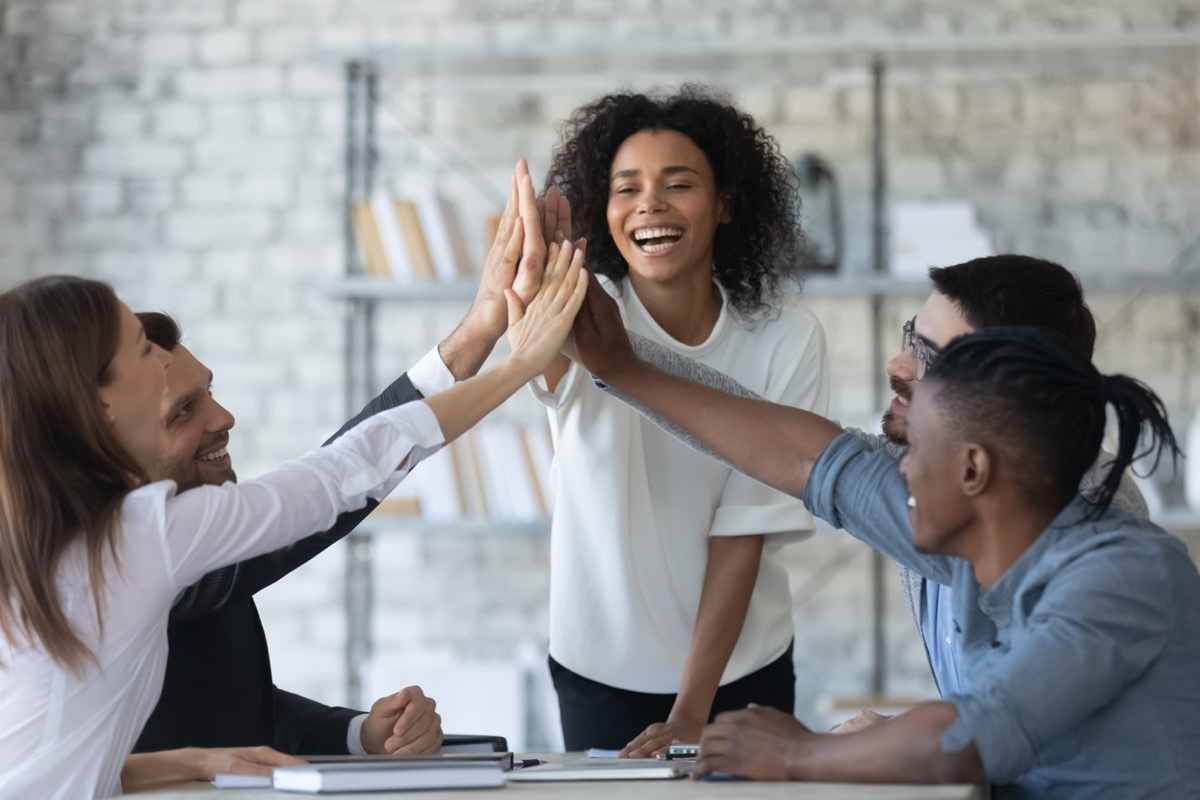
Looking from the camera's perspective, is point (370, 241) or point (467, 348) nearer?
point (467, 348)

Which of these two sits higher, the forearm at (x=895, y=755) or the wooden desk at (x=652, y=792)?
the forearm at (x=895, y=755)

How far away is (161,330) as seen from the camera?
1955mm

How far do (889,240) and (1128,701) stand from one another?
2567mm

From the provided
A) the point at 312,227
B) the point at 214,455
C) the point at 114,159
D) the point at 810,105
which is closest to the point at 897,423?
the point at 214,455

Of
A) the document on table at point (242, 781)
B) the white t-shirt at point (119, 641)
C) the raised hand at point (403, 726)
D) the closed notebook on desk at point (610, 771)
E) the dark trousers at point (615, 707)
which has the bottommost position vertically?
the dark trousers at point (615, 707)

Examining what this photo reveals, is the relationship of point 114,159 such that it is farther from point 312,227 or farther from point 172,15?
point 312,227

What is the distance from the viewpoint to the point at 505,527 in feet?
12.2

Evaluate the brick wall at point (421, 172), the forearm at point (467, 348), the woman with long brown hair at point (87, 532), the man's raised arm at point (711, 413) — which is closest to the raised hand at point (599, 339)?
the man's raised arm at point (711, 413)

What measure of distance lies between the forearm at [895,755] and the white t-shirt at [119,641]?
1.91 ft

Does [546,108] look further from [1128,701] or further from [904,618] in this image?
[1128,701]

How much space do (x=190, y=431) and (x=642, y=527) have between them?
696mm

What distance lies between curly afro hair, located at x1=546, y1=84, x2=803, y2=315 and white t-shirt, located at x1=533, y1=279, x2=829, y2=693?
20 centimetres

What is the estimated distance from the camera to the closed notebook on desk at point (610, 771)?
1457 mm

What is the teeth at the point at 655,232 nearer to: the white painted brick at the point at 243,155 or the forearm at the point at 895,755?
the forearm at the point at 895,755
